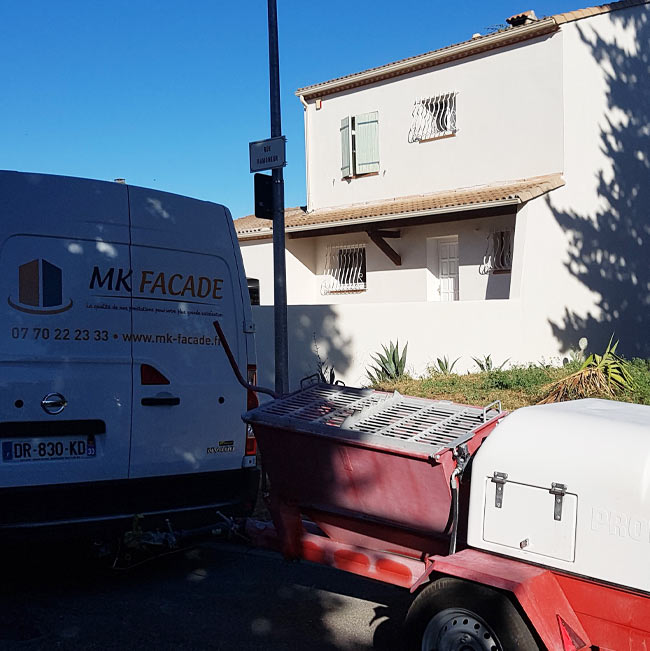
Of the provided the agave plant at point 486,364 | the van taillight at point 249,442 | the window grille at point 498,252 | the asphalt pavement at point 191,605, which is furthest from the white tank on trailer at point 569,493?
the window grille at point 498,252

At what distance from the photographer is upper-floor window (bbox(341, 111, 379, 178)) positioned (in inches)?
686

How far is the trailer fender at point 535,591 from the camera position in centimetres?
326

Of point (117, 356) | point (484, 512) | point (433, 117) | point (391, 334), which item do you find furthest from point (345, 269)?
point (484, 512)

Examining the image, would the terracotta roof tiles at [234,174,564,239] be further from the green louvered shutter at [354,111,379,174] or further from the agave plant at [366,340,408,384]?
the agave plant at [366,340,408,384]

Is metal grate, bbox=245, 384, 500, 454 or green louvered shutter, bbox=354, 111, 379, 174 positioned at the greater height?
green louvered shutter, bbox=354, 111, 379, 174

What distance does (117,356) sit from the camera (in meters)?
5.10

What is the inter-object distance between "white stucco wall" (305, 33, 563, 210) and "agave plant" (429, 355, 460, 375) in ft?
14.0

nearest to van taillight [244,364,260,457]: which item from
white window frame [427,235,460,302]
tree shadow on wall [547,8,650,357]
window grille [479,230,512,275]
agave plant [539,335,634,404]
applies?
agave plant [539,335,634,404]

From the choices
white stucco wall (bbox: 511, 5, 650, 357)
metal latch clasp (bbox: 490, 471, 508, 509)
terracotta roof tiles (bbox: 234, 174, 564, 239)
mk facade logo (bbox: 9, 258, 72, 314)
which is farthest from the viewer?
white stucco wall (bbox: 511, 5, 650, 357)

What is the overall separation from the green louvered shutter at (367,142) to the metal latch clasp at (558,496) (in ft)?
47.9

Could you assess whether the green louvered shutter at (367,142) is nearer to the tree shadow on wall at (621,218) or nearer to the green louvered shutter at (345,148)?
the green louvered shutter at (345,148)

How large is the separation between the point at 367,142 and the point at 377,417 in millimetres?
13939

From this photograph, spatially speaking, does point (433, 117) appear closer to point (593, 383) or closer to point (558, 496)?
point (593, 383)

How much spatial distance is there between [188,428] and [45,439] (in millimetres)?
959
